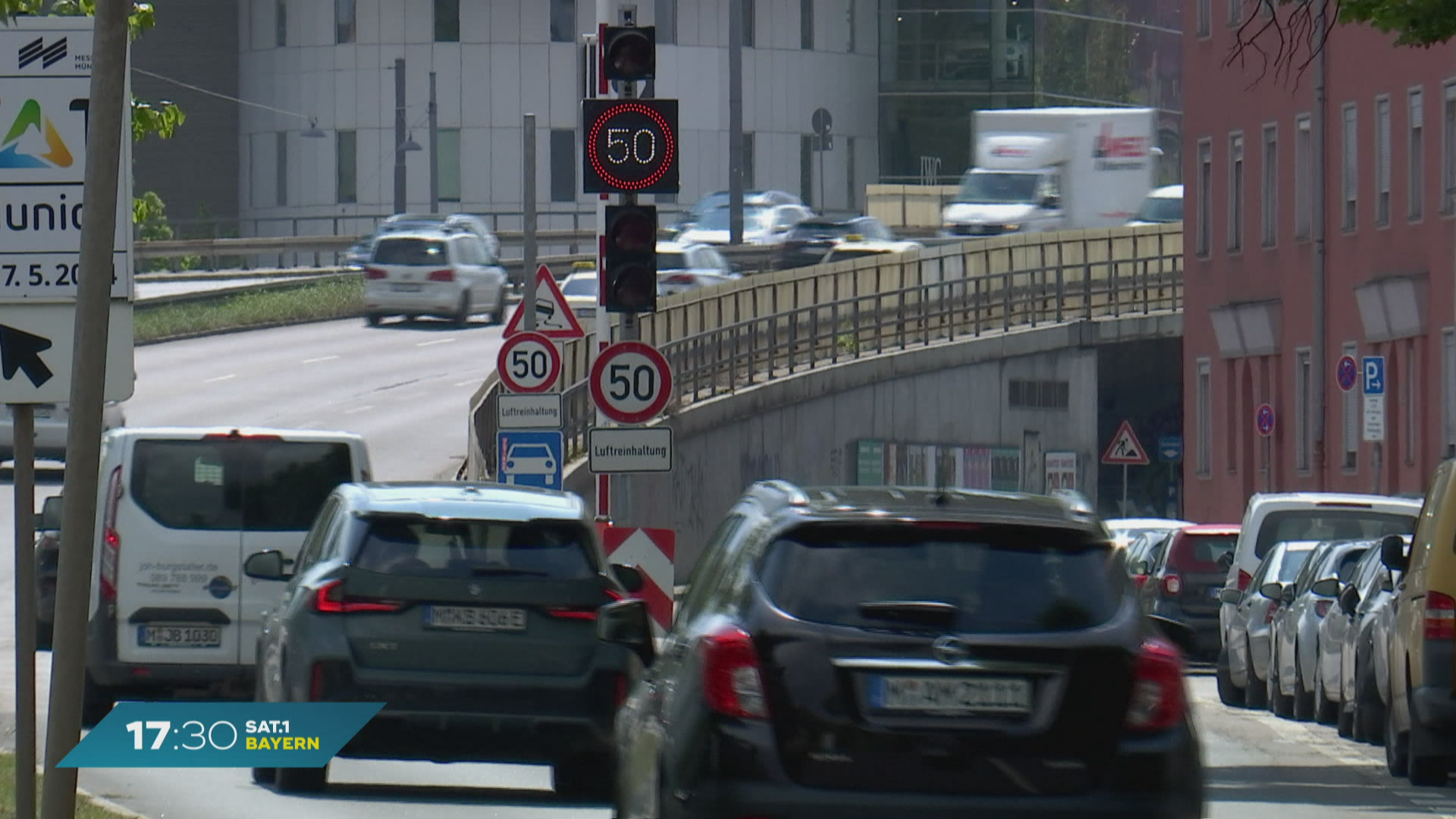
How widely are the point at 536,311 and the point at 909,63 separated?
7059 centimetres

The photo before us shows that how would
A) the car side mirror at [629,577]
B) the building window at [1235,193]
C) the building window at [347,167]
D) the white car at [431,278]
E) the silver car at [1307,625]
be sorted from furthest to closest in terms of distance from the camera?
the building window at [347,167] → the white car at [431,278] → the building window at [1235,193] → the silver car at [1307,625] → the car side mirror at [629,577]

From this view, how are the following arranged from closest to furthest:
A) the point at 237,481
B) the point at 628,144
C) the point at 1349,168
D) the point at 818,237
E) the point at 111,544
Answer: the point at 111,544 < the point at 237,481 < the point at 628,144 < the point at 1349,168 < the point at 818,237

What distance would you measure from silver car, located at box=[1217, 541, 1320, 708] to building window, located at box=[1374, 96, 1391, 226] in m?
19.8

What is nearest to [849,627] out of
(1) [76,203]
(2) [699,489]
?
(1) [76,203]

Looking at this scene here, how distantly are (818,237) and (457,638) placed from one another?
5446cm

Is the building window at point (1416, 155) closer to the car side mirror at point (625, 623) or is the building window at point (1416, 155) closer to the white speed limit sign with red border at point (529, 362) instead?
the white speed limit sign with red border at point (529, 362)

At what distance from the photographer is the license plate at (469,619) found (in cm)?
1391

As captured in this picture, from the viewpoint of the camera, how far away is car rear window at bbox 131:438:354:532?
18.0 meters

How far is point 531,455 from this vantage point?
27438mm

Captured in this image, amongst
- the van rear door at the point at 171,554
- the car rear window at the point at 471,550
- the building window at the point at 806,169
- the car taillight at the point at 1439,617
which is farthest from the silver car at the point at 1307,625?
the building window at the point at 806,169

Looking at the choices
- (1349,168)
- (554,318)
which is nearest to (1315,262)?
(1349,168)

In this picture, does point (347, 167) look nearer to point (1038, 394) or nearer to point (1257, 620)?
point (1038, 394)

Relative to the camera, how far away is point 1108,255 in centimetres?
5672

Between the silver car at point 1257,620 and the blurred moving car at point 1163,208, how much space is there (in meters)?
37.5
